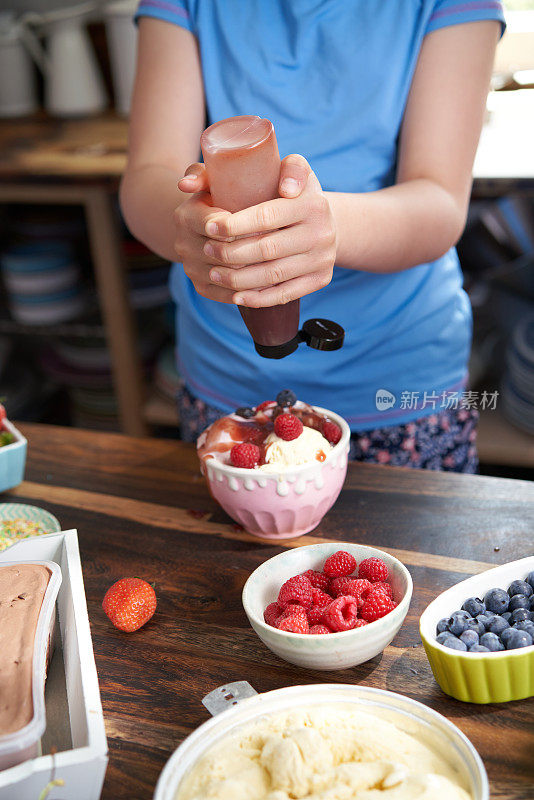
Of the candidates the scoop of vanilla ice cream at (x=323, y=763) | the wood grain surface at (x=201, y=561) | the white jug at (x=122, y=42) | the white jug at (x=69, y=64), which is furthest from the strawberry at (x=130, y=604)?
the white jug at (x=69, y=64)

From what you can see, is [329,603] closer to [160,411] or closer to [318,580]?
[318,580]

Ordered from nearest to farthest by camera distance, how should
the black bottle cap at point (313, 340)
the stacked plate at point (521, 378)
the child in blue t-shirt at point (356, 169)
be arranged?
the black bottle cap at point (313, 340), the child in blue t-shirt at point (356, 169), the stacked plate at point (521, 378)

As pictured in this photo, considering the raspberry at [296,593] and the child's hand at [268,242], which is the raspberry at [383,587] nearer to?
the raspberry at [296,593]

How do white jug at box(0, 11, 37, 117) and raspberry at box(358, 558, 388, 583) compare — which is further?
Answer: white jug at box(0, 11, 37, 117)

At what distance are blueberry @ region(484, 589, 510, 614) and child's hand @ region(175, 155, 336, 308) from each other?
0.41m

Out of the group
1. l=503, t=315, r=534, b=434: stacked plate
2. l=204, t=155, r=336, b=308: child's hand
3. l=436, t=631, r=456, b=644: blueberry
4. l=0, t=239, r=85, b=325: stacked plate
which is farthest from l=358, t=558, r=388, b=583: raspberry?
l=0, t=239, r=85, b=325: stacked plate

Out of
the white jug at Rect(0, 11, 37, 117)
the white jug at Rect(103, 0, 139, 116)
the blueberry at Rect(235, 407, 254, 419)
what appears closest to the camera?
the blueberry at Rect(235, 407, 254, 419)

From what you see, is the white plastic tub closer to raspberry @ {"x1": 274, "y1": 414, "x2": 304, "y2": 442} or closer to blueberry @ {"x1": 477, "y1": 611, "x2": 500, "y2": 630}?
raspberry @ {"x1": 274, "y1": 414, "x2": 304, "y2": 442}

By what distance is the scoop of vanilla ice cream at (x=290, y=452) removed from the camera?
3.22 ft

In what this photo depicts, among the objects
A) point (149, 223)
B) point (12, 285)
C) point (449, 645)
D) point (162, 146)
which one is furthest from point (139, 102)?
point (12, 285)

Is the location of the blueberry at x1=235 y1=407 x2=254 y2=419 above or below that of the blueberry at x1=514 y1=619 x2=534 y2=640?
above

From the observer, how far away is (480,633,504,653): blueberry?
75 cm

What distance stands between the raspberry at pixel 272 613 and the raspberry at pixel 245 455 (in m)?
0.20

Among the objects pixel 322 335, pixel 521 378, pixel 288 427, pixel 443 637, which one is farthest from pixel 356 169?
pixel 521 378
